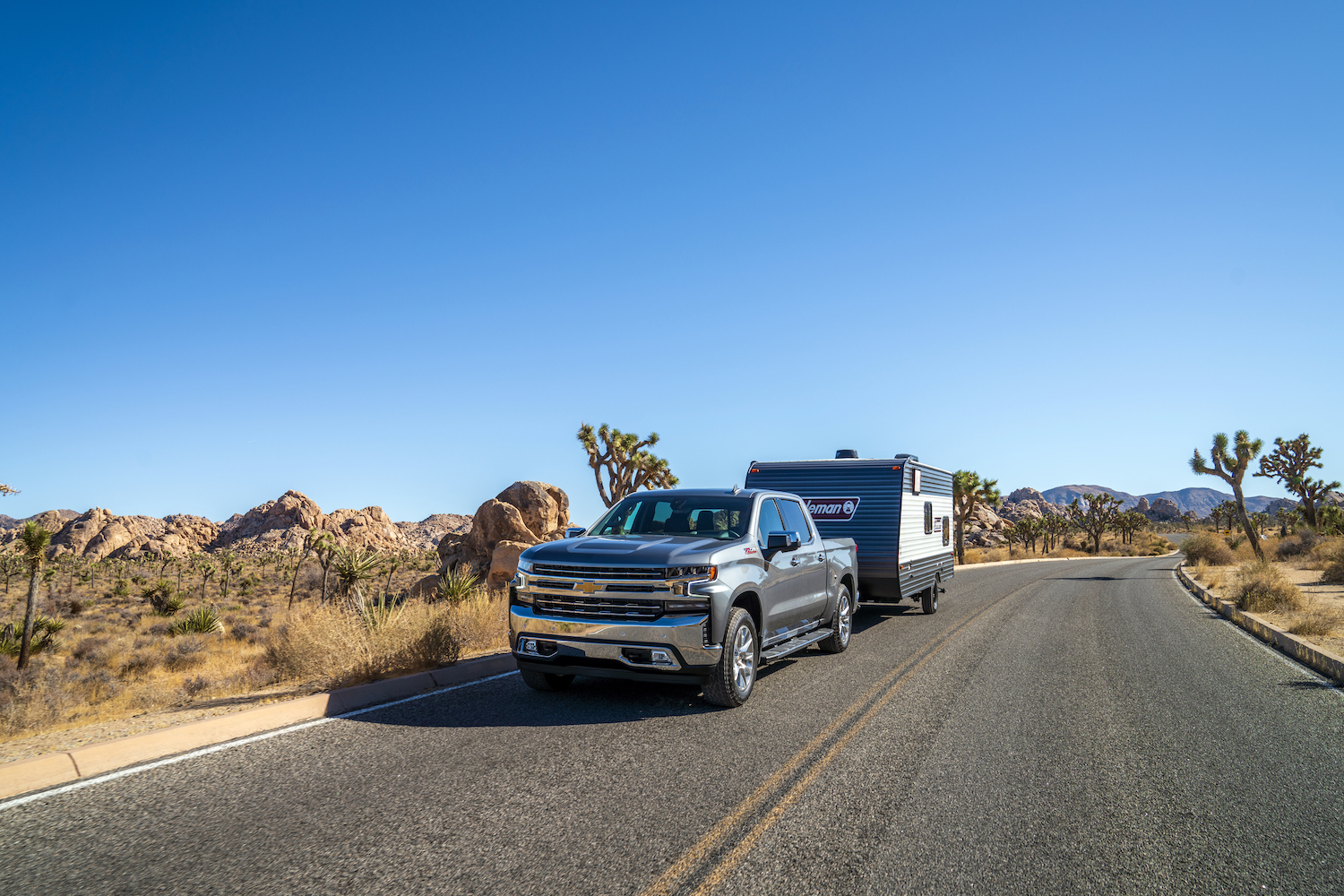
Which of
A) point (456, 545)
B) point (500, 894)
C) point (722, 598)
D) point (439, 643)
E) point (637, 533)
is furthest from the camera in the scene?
point (456, 545)

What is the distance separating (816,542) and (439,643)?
4748 millimetres

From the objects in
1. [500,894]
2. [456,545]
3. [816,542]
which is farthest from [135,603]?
[500,894]

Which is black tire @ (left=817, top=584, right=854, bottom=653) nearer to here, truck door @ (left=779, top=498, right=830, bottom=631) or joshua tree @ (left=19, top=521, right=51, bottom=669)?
truck door @ (left=779, top=498, right=830, bottom=631)

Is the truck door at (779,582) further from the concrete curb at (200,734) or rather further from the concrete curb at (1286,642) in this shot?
the concrete curb at (1286,642)

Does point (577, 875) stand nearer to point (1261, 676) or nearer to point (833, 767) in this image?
point (833, 767)

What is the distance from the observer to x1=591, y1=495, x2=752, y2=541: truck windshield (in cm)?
800

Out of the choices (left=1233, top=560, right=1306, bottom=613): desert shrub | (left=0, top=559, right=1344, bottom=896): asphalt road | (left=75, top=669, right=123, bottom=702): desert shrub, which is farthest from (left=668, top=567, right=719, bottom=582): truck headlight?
(left=1233, top=560, right=1306, bottom=613): desert shrub

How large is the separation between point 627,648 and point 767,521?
2.70m

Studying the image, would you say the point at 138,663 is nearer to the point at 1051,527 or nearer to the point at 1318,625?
the point at 1318,625

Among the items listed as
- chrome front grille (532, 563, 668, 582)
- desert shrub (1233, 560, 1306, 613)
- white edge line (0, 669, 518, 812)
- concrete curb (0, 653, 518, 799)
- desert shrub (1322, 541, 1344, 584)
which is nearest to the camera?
white edge line (0, 669, 518, 812)

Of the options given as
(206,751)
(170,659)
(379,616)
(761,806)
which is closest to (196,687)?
(379,616)

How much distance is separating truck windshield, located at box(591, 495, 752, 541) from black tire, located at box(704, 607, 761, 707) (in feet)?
3.27

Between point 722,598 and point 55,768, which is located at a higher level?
point 722,598

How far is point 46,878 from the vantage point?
3.57 meters
